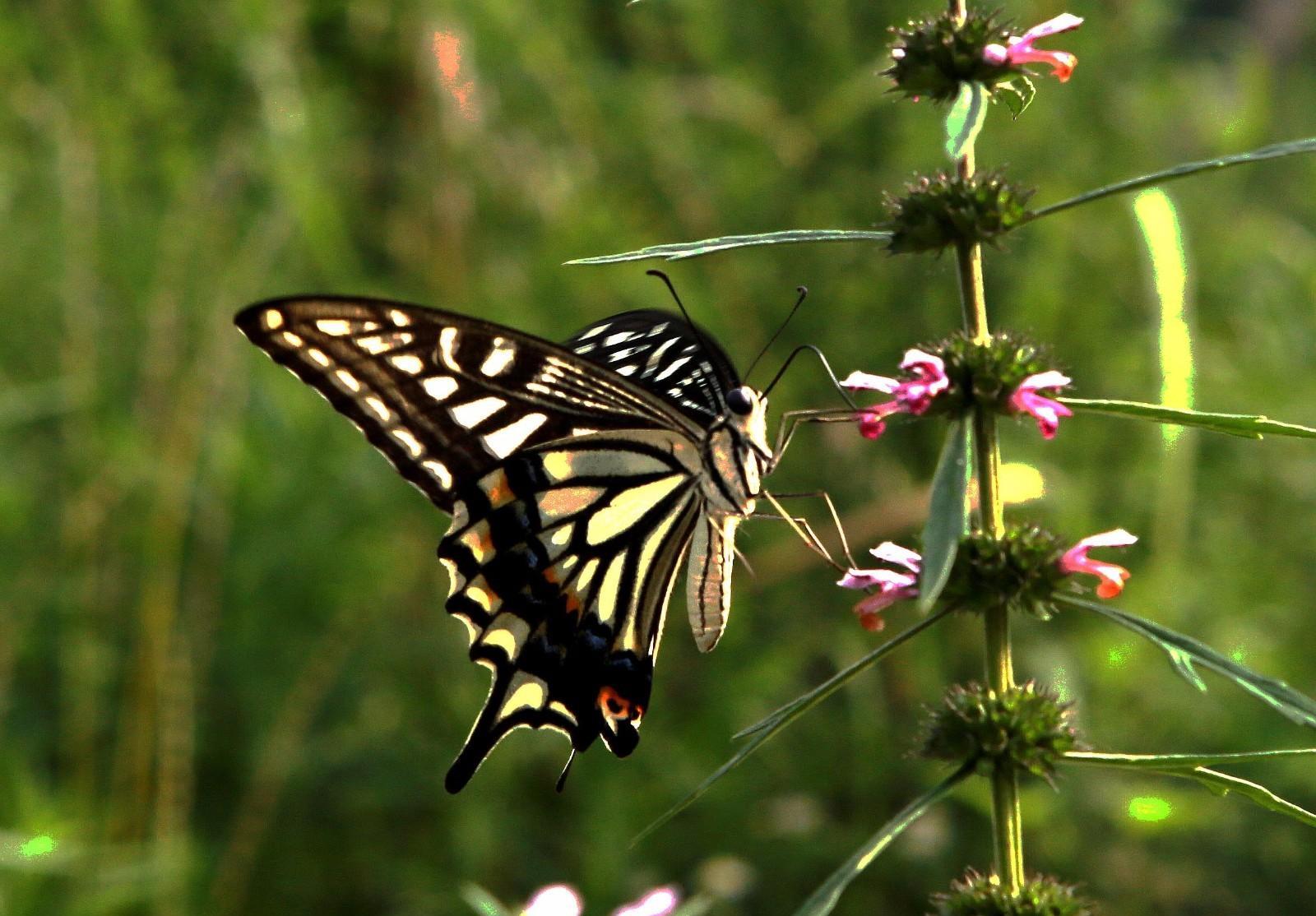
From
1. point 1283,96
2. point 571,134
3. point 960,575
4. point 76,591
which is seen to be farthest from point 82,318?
point 1283,96

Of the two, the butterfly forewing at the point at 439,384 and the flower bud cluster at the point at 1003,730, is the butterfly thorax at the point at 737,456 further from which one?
the flower bud cluster at the point at 1003,730

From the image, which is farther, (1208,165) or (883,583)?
(883,583)

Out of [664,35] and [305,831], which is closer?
[305,831]

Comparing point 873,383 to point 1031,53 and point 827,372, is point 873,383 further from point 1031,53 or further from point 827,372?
point 827,372

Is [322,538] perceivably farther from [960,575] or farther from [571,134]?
[960,575]

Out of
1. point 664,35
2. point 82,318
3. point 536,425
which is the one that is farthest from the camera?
point 664,35

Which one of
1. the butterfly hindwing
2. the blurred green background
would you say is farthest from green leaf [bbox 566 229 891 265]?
the blurred green background

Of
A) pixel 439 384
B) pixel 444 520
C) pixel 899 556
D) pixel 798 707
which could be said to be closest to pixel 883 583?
pixel 899 556
